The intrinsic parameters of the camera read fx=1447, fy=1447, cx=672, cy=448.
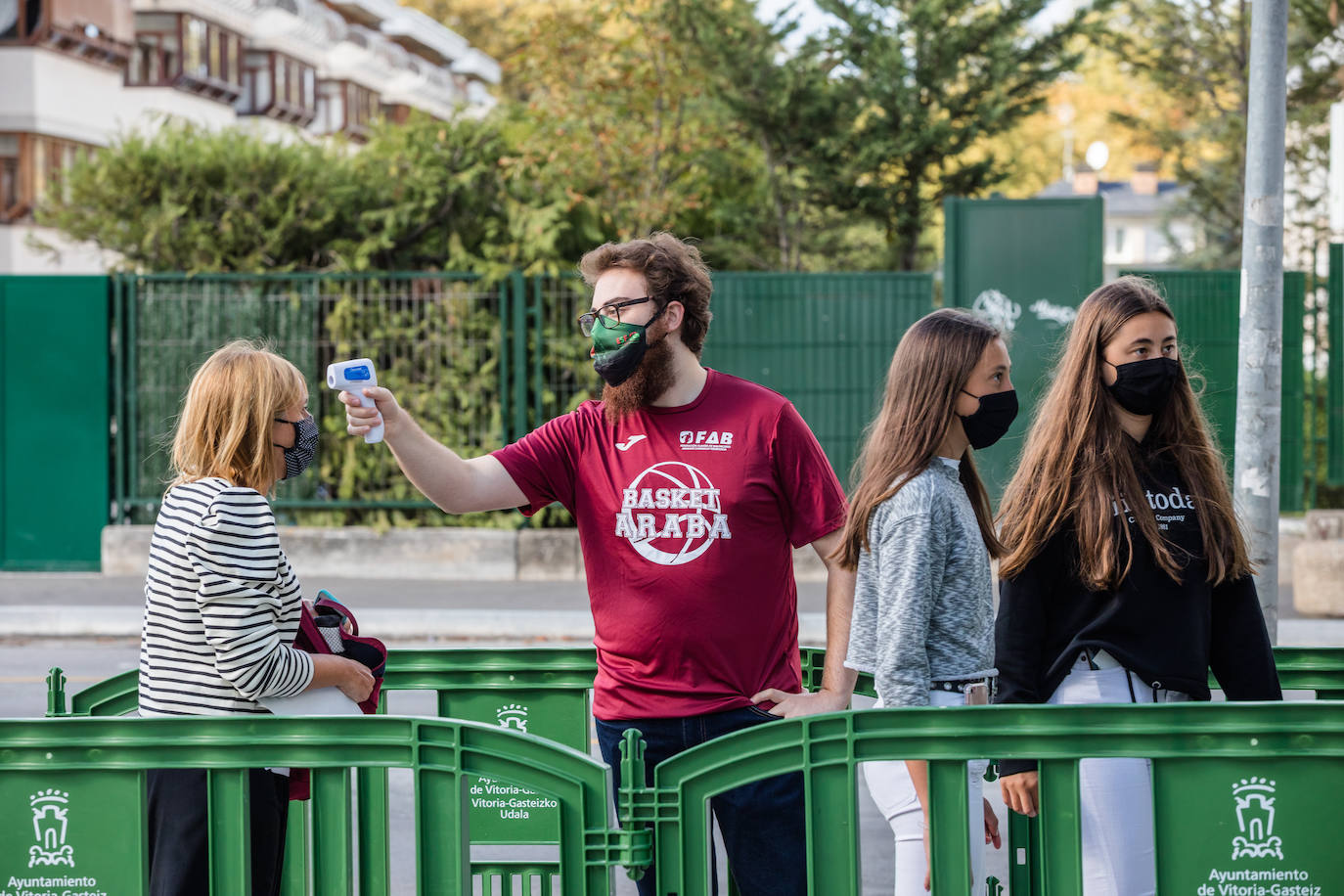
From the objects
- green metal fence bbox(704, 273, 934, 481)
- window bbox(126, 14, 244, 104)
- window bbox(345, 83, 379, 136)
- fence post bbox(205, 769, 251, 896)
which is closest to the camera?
fence post bbox(205, 769, 251, 896)

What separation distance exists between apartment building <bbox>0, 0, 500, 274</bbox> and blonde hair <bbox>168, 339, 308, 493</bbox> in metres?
11.0

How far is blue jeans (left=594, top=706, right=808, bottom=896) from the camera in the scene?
3221 mm

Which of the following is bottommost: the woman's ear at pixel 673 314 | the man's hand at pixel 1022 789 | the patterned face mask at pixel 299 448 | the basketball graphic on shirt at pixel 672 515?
the man's hand at pixel 1022 789

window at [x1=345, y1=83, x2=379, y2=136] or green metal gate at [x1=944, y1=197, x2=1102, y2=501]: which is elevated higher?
window at [x1=345, y1=83, x2=379, y2=136]

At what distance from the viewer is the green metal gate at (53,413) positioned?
13422 millimetres

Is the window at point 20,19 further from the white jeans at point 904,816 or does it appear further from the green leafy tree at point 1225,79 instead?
the white jeans at point 904,816

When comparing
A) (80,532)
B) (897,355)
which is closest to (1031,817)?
(897,355)

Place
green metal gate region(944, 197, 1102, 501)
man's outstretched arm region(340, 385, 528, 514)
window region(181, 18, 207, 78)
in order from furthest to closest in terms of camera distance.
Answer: window region(181, 18, 207, 78) < green metal gate region(944, 197, 1102, 501) < man's outstretched arm region(340, 385, 528, 514)

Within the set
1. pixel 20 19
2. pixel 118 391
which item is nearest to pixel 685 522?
pixel 118 391

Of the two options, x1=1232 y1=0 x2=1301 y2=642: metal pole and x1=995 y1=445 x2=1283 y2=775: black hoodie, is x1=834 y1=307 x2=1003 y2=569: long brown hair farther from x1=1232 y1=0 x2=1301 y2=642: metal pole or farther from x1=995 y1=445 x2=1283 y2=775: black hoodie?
x1=1232 y1=0 x2=1301 y2=642: metal pole

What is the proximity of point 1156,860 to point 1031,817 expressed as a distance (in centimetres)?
51

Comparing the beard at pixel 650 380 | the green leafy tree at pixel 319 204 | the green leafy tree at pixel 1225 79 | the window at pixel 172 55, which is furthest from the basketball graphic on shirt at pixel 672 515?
the window at pixel 172 55

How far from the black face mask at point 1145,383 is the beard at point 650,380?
1046mm

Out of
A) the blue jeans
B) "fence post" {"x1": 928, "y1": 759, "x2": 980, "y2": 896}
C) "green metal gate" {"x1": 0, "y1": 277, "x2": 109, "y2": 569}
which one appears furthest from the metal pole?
"green metal gate" {"x1": 0, "y1": 277, "x2": 109, "y2": 569}
